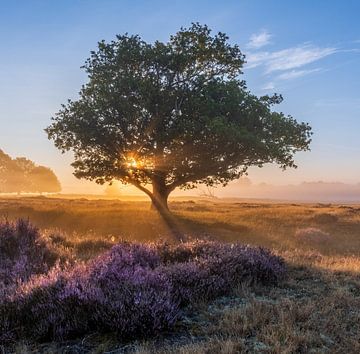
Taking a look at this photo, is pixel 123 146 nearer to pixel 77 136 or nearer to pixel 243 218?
pixel 77 136

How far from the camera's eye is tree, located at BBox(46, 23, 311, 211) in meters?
32.2

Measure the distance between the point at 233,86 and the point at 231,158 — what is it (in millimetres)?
5520

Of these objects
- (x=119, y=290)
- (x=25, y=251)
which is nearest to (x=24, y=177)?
(x=25, y=251)

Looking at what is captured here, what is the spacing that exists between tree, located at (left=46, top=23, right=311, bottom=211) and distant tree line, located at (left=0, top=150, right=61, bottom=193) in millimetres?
105604

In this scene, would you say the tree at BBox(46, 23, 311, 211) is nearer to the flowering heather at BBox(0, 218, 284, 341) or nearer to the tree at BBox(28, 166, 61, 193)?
the flowering heather at BBox(0, 218, 284, 341)

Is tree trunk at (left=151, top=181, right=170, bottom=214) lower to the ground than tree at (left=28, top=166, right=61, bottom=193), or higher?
lower

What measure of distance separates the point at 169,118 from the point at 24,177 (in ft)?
384

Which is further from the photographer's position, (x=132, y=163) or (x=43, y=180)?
(x=43, y=180)

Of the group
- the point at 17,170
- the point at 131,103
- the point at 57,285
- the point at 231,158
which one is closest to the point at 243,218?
the point at 231,158

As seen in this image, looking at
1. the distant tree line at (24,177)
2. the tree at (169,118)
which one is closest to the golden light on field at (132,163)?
the tree at (169,118)

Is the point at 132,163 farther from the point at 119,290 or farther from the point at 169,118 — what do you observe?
the point at 119,290

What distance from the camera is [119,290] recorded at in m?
6.05

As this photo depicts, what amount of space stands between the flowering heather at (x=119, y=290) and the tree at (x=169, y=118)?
75.3 feet

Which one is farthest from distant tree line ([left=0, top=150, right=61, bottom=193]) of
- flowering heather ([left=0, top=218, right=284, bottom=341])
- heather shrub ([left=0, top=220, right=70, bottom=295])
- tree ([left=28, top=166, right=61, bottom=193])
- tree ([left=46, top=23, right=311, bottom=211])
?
flowering heather ([left=0, top=218, right=284, bottom=341])
